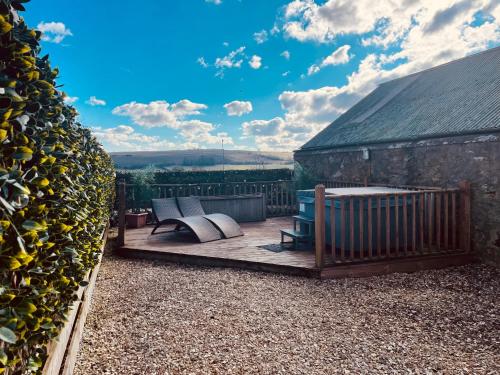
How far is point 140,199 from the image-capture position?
1055 cm

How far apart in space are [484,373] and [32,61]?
397 centimetres

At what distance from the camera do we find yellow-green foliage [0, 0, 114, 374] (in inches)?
51.7

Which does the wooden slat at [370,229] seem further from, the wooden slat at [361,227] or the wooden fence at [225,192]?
the wooden fence at [225,192]

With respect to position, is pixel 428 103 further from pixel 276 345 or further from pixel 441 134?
pixel 276 345

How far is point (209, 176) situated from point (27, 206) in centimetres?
1154

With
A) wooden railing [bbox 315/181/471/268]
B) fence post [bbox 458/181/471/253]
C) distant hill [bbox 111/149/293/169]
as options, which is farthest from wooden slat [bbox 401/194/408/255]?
distant hill [bbox 111/149/293/169]

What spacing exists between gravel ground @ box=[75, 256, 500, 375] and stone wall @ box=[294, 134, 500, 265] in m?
1.05

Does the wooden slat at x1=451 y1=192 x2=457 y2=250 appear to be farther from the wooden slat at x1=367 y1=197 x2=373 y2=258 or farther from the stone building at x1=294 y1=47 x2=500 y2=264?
the wooden slat at x1=367 y1=197 x2=373 y2=258

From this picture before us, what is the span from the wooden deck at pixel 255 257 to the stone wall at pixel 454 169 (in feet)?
2.01

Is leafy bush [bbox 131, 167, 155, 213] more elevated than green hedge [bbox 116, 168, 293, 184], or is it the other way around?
green hedge [bbox 116, 168, 293, 184]

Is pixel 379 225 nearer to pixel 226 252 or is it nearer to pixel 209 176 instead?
pixel 226 252

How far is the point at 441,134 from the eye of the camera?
7.05 m

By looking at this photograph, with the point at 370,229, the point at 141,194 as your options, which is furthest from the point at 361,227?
the point at 141,194

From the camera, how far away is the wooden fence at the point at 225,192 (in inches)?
416
